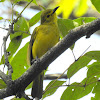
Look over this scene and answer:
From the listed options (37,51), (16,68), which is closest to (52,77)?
(37,51)

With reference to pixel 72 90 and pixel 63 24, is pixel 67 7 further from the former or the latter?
pixel 72 90

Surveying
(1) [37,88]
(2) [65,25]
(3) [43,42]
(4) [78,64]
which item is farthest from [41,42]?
(4) [78,64]

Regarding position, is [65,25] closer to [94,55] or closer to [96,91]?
[94,55]

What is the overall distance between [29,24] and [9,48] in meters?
0.49

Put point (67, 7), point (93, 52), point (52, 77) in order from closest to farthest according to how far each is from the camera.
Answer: point (93, 52)
point (67, 7)
point (52, 77)

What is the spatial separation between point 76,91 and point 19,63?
3.12 ft

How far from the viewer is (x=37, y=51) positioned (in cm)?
394

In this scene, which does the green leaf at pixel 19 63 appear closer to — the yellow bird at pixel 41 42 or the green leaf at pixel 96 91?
the yellow bird at pixel 41 42

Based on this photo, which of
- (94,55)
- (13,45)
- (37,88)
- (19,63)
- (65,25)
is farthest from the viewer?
(37,88)

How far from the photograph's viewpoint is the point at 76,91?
8.93ft

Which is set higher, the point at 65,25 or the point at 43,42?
the point at 65,25

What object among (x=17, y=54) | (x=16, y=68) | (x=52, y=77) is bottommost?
(x=52, y=77)

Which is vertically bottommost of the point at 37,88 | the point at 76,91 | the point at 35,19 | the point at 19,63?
the point at 37,88

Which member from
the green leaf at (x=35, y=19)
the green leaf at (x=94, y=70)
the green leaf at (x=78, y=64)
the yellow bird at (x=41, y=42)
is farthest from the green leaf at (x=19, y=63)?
the green leaf at (x=94, y=70)
